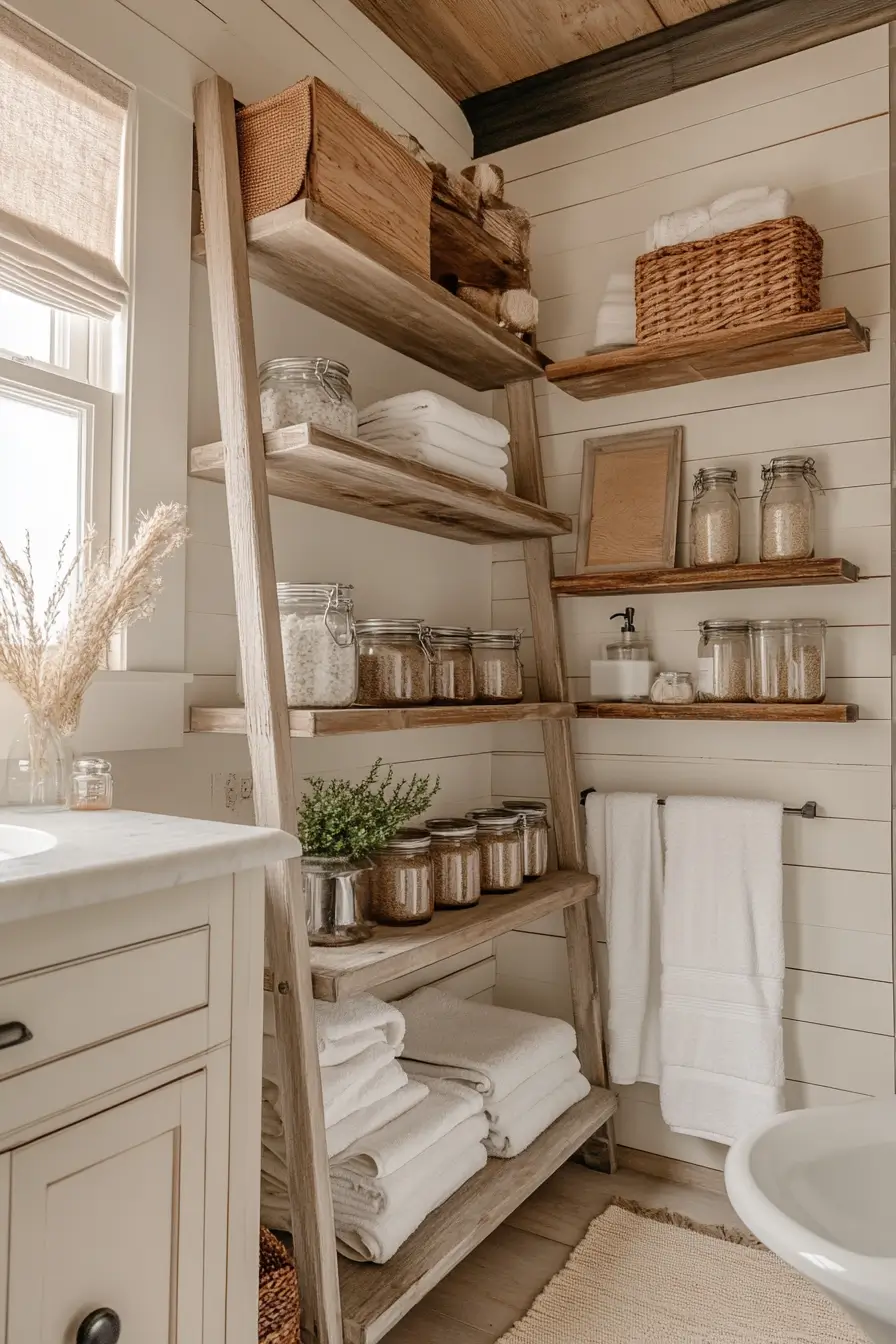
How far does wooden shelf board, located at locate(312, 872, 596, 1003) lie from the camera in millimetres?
1502

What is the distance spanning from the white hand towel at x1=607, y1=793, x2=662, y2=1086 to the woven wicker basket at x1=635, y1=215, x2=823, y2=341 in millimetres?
1046

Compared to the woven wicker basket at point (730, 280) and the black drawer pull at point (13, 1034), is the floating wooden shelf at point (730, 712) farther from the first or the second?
the black drawer pull at point (13, 1034)

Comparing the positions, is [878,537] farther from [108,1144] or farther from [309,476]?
[108,1144]

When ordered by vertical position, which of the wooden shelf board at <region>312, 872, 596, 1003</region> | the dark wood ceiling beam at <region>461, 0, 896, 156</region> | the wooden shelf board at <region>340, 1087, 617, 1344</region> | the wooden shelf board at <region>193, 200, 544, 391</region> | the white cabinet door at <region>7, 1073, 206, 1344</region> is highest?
the dark wood ceiling beam at <region>461, 0, 896, 156</region>

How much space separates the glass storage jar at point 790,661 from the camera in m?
1.99

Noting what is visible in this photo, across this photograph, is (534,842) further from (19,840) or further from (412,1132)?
(19,840)

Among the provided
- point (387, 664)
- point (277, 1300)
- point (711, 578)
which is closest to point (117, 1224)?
point (277, 1300)

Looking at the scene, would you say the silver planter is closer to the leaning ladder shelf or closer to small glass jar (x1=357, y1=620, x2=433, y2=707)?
the leaning ladder shelf

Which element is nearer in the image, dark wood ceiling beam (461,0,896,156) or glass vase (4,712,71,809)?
glass vase (4,712,71,809)

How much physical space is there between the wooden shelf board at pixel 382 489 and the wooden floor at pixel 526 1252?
148 cm

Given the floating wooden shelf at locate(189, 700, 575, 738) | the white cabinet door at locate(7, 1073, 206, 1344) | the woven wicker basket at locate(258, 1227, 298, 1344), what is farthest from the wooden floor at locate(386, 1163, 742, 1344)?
the floating wooden shelf at locate(189, 700, 575, 738)

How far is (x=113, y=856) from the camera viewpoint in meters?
0.98

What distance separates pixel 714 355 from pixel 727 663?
65 cm

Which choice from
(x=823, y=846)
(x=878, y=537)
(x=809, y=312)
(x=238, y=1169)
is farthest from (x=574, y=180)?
(x=238, y=1169)
